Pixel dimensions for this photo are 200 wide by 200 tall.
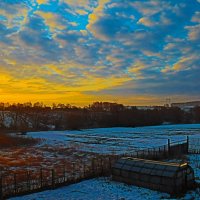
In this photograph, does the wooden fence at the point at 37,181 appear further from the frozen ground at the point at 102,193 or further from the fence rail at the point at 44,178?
the frozen ground at the point at 102,193

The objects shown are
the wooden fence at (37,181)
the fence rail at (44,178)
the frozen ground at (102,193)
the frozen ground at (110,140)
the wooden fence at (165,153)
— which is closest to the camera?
the frozen ground at (102,193)

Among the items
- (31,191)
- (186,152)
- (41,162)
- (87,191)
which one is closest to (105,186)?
(87,191)

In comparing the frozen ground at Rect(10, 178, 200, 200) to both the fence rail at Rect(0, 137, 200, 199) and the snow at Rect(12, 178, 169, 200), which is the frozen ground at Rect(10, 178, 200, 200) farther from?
the fence rail at Rect(0, 137, 200, 199)

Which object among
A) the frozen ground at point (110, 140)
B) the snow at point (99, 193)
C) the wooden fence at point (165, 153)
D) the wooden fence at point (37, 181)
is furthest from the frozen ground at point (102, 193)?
the frozen ground at point (110, 140)

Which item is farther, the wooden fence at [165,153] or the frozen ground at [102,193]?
the wooden fence at [165,153]

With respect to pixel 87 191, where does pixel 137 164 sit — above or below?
above

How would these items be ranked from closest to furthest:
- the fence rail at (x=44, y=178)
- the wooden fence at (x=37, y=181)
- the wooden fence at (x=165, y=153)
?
the wooden fence at (x=37, y=181), the fence rail at (x=44, y=178), the wooden fence at (x=165, y=153)

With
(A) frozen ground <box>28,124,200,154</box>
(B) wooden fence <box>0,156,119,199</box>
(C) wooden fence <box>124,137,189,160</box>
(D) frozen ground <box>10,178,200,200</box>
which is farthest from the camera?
(A) frozen ground <box>28,124,200,154</box>

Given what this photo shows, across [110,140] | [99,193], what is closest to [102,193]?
[99,193]

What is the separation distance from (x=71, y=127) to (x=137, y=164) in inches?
3168

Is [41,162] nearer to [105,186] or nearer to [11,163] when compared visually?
[11,163]

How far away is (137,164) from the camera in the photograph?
2002cm

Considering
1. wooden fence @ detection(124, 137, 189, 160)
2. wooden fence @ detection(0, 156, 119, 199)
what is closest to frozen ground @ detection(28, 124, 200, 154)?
wooden fence @ detection(124, 137, 189, 160)

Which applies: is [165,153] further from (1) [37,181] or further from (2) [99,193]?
(2) [99,193]
